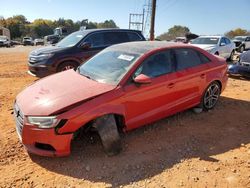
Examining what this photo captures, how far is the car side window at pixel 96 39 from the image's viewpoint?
30.6ft

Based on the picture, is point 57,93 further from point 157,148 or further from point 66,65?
point 66,65

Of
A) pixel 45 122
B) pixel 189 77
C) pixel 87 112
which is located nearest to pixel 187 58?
pixel 189 77

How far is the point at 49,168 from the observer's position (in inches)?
157

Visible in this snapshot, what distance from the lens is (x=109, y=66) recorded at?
4.98 m

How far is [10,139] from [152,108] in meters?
2.39

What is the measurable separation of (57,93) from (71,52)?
4.82m

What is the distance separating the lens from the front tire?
598 cm

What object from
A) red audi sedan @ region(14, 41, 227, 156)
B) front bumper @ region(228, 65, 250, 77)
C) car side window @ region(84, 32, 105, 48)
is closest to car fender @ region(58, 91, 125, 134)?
red audi sedan @ region(14, 41, 227, 156)

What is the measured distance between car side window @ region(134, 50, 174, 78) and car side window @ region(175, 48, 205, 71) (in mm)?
183

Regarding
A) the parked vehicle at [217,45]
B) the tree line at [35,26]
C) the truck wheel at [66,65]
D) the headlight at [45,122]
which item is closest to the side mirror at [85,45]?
the truck wheel at [66,65]

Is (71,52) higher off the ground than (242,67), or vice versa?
(71,52)

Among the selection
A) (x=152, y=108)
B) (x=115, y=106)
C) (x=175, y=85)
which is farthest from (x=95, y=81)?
(x=175, y=85)

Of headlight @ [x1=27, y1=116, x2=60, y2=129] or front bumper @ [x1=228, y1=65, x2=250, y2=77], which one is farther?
front bumper @ [x1=228, y1=65, x2=250, y2=77]

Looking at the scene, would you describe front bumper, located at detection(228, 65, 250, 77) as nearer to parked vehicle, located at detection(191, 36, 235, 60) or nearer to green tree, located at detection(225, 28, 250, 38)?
parked vehicle, located at detection(191, 36, 235, 60)
